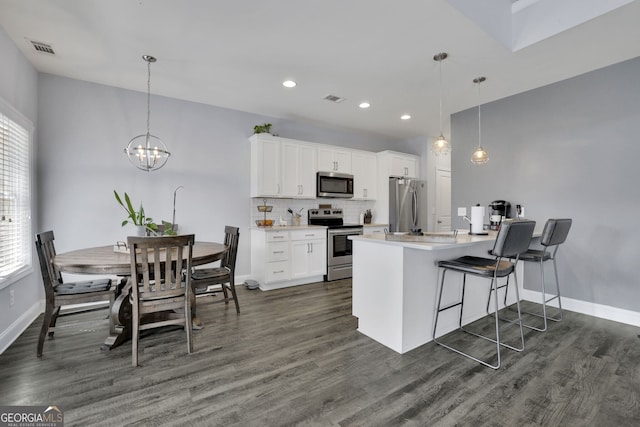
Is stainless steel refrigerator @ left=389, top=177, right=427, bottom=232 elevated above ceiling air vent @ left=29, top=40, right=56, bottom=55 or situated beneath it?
situated beneath

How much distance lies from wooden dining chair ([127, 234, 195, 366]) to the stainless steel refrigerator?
13.0 feet

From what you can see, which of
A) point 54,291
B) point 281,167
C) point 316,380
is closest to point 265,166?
point 281,167

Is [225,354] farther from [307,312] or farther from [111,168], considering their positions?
[111,168]

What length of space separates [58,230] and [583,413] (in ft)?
16.1

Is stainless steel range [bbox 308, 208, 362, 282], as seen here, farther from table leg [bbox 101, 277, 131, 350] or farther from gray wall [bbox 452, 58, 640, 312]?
table leg [bbox 101, 277, 131, 350]

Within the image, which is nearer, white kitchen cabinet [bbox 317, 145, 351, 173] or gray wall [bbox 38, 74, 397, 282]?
→ gray wall [bbox 38, 74, 397, 282]

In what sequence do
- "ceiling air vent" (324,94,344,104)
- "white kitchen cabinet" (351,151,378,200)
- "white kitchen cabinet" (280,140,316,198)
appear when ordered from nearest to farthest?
"ceiling air vent" (324,94,344,104) → "white kitchen cabinet" (280,140,316,198) → "white kitchen cabinet" (351,151,378,200)

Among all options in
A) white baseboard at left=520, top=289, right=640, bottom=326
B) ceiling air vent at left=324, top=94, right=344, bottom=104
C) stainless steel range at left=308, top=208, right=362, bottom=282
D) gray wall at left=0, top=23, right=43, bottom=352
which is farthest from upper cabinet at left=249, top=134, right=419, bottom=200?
white baseboard at left=520, top=289, right=640, bottom=326

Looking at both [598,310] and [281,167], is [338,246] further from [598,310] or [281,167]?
[598,310]

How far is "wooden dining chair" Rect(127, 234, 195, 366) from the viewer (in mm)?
2119

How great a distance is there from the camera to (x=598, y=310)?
10.3 ft

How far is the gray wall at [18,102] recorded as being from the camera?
2475mm

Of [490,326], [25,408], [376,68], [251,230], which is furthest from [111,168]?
[490,326]

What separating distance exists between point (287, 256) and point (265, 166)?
1391 millimetres
